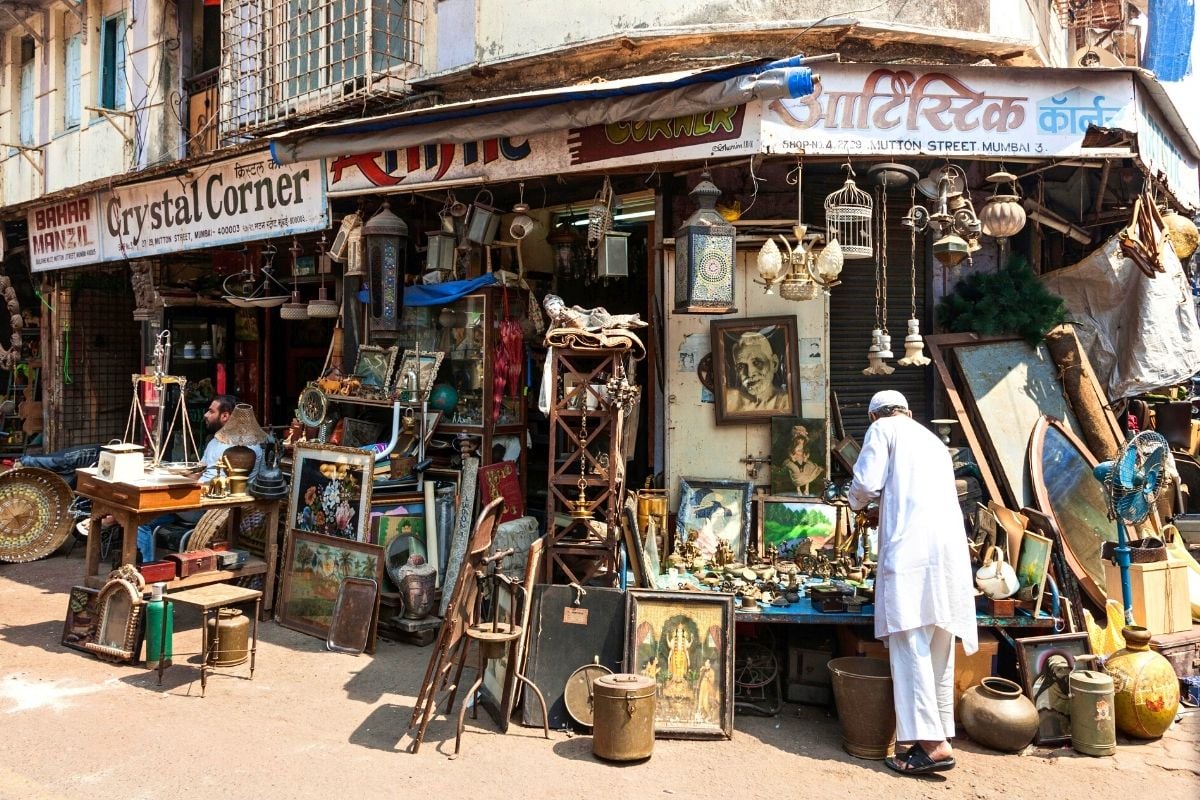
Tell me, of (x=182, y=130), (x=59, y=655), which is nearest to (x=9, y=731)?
(x=59, y=655)

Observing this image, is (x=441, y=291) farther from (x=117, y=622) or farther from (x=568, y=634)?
(x=568, y=634)

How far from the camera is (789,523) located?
7023 mm

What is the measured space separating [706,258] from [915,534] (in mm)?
2441

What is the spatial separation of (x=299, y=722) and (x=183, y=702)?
2.89 feet

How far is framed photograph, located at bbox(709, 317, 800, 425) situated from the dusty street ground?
2.40 metres

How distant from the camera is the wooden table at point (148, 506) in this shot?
21.6 feet

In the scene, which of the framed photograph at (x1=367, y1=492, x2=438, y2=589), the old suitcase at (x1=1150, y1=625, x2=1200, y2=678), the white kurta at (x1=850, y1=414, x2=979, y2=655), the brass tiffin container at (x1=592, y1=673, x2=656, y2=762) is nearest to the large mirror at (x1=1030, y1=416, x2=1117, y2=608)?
the old suitcase at (x1=1150, y1=625, x2=1200, y2=678)

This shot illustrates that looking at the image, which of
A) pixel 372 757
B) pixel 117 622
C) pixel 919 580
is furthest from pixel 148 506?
pixel 919 580

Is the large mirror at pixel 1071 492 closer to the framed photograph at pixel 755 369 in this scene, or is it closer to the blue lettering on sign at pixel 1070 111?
the framed photograph at pixel 755 369

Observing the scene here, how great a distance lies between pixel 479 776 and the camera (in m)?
4.68

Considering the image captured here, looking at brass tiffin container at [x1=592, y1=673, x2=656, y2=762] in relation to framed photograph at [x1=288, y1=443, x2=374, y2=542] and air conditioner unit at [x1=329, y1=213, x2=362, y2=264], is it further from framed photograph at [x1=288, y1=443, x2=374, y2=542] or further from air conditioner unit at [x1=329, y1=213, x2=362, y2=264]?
air conditioner unit at [x1=329, y1=213, x2=362, y2=264]

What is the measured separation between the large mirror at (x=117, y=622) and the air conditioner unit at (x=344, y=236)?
11.6 ft

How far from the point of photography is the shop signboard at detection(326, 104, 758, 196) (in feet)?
20.5

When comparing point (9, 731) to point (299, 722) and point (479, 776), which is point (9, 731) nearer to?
point (299, 722)
